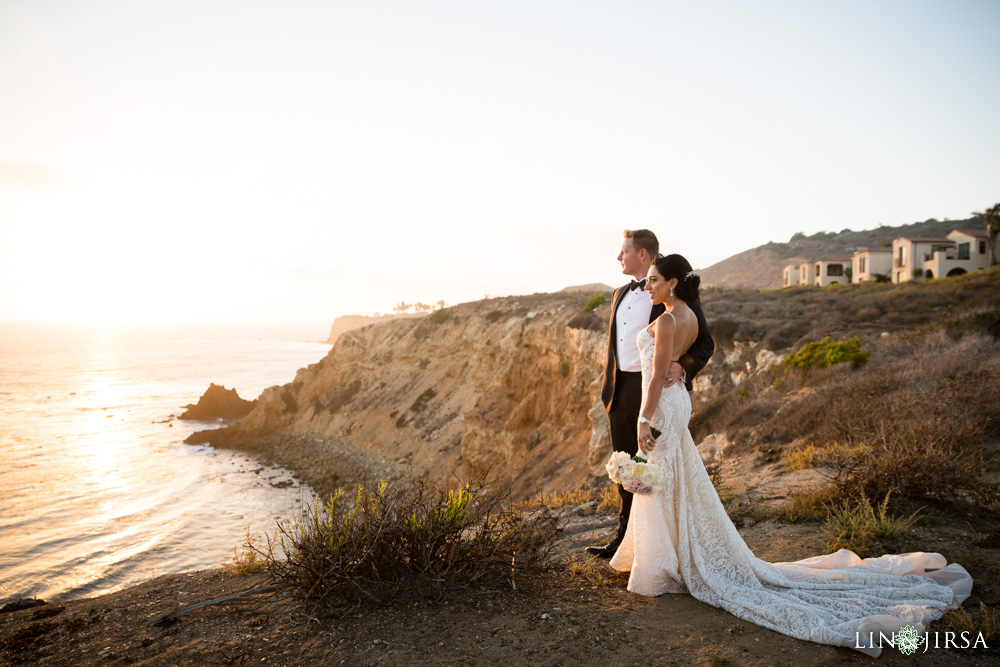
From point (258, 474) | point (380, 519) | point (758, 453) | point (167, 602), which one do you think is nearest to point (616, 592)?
point (380, 519)

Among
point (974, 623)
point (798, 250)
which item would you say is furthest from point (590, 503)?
point (798, 250)

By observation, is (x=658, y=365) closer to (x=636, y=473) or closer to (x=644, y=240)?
(x=636, y=473)

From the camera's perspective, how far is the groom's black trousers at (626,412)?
4148 millimetres

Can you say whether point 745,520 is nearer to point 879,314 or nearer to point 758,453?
point 758,453

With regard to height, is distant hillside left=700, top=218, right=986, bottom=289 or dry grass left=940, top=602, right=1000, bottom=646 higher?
distant hillside left=700, top=218, right=986, bottom=289

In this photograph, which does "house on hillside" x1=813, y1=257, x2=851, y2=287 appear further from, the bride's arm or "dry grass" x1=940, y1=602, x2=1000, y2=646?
the bride's arm

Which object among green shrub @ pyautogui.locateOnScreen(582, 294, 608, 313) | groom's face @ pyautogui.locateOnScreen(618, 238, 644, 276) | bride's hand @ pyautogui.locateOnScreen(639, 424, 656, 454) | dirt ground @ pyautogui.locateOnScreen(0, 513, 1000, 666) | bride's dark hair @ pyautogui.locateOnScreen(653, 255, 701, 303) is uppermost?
green shrub @ pyautogui.locateOnScreen(582, 294, 608, 313)

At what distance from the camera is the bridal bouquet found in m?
3.53

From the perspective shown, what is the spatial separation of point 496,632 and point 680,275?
2.63 m

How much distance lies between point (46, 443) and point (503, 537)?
133 feet

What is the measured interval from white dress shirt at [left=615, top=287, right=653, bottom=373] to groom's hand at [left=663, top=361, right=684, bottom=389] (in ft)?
1.40

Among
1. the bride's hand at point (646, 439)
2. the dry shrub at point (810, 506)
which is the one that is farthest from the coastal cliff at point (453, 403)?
the bride's hand at point (646, 439)

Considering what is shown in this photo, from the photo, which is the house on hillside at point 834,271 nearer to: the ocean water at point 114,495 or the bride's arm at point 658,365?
the ocean water at point 114,495

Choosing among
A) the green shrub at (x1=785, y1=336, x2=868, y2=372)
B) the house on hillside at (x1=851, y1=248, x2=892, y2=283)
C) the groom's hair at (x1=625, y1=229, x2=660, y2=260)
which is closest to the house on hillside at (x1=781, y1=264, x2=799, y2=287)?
the house on hillside at (x1=851, y1=248, x2=892, y2=283)
